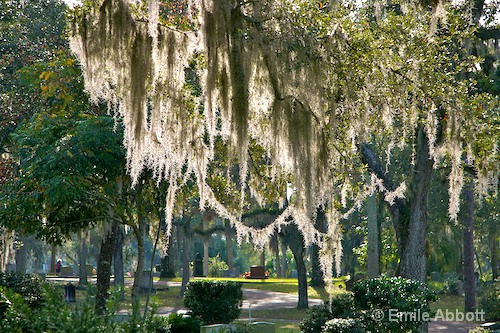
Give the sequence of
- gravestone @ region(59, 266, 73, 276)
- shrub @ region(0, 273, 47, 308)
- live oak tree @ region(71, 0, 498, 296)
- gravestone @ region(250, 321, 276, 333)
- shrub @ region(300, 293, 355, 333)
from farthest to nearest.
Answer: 1. gravestone @ region(59, 266, 73, 276)
2. shrub @ region(0, 273, 47, 308)
3. gravestone @ region(250, 321, 276, 333)
4. shrub @ region(300, 293, 355, 333)
5. live oak tree @ region(71, 0, 498, 296)

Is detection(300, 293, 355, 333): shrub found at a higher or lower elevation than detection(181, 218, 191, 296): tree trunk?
lower

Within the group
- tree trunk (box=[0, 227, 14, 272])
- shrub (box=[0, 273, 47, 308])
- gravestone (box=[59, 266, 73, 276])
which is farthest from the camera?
gravestone (box=[59, 266, 73, 276])

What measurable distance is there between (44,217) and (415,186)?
8120 millimetres

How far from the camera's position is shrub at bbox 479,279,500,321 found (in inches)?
816

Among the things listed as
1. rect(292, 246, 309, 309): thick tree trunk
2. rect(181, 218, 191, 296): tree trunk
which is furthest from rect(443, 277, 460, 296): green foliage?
rect(181, 218, 191, 296): tree trunk

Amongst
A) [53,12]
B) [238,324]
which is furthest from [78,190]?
[53,12]

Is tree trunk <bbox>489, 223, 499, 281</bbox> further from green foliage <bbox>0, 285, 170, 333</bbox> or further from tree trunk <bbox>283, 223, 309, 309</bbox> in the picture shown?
green foliage <bbox>0, 285, 170, 333</bbox>

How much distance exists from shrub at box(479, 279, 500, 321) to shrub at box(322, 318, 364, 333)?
944cm

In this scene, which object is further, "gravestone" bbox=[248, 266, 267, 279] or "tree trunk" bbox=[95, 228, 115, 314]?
"gravestone" bbox=[248, 266, 267, 279]

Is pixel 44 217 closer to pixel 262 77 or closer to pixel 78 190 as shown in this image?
pixel 78 190

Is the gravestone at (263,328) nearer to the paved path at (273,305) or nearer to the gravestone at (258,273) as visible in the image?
the paved path at (273,305)

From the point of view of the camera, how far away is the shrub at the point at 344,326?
12883mm

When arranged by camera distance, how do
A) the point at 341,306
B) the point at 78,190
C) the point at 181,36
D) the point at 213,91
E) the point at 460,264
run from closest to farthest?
1. the point at 213,91
2. the point at 181,36
3. the point at 78,190
4. the point at 341,306
5. the point at 460,264

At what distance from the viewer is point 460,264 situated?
43.4 meters
